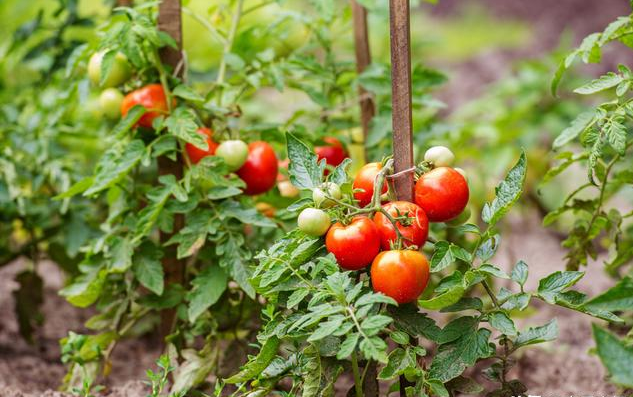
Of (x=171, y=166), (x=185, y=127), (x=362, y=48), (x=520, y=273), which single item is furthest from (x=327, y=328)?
(x=362, y=48)

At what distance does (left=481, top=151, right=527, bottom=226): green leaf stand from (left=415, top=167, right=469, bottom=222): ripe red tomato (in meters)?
0.05

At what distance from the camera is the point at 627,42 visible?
1.28m

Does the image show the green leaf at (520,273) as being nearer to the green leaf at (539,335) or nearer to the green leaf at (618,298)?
the green leaf at (539,335)

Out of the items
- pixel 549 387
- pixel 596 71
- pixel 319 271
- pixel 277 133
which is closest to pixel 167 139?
pixel 277 133

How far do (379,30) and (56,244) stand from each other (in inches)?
84.9

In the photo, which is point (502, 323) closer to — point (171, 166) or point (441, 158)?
point (441, 158)

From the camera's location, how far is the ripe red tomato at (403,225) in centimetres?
113

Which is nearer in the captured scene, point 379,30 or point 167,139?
point 167,139

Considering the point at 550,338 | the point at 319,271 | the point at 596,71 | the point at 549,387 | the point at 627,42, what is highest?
the point at 627,42

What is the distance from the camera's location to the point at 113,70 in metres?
1.53

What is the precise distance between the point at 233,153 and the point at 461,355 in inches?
25.4

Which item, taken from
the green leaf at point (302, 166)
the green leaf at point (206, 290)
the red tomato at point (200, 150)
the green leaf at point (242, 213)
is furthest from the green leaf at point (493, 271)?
the red tomato at point (200, 150)

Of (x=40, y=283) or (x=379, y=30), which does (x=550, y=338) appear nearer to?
(x=40, y=283)

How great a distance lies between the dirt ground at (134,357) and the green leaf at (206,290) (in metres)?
0.24
